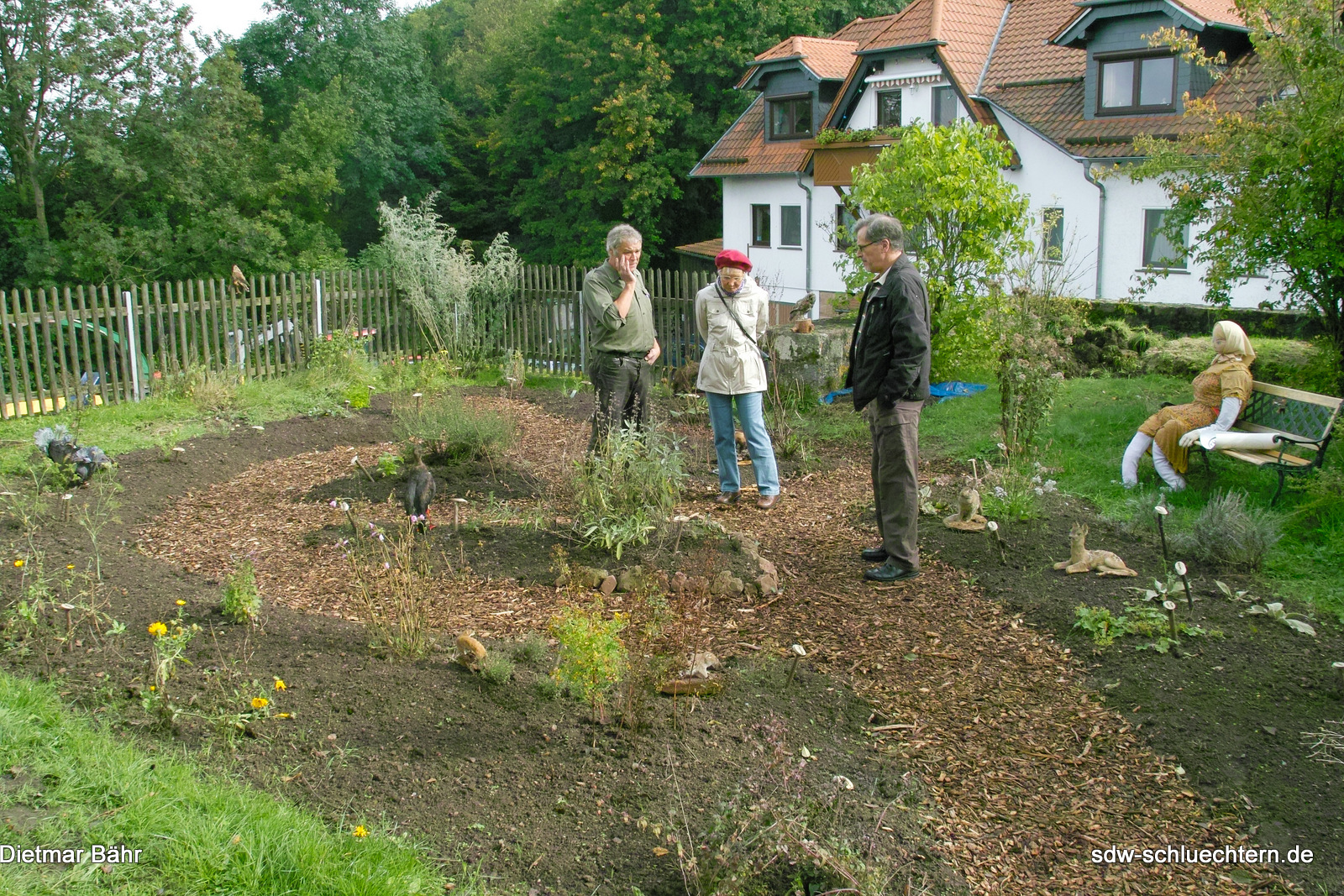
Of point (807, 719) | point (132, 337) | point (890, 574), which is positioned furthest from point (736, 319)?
point (132, 337)

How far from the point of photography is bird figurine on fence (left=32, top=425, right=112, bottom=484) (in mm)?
7613

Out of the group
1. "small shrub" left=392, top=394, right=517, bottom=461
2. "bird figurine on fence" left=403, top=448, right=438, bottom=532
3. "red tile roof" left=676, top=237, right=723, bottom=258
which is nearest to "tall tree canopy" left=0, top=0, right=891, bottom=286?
"red tile roof" left=676, top=237, right=723, bottom=258

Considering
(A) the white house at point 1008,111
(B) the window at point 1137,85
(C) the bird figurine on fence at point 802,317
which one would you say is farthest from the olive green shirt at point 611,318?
(B) the window at point 1137,85

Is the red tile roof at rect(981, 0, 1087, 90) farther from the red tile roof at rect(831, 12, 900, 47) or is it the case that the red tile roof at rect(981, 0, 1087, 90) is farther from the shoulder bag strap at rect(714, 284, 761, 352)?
the shoulder bag strap at rect(714, 284, 761, 352)

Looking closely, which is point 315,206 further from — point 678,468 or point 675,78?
point 678,468

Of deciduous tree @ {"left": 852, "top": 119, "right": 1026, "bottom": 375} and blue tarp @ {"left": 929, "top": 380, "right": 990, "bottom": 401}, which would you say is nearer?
deciduous tree @ {"left": 852, "top": 119, "right": 1026, "bottom": 375}

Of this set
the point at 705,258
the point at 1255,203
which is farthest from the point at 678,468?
the point at 705,258

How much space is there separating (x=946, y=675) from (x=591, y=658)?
5.30 ft

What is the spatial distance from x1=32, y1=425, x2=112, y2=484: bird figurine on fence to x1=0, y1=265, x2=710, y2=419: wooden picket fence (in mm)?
3586

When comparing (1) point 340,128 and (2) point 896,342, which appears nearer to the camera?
(2) point 896,342

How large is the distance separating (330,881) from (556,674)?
1.25 m

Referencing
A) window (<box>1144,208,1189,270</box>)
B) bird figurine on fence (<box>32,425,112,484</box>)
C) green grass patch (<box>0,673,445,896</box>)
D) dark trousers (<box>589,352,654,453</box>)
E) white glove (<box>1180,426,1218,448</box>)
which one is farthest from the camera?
window (<box>1144,208,1189,270</box>)

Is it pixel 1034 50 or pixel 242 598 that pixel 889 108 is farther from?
pixel 242 598

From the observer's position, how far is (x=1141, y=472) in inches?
290
